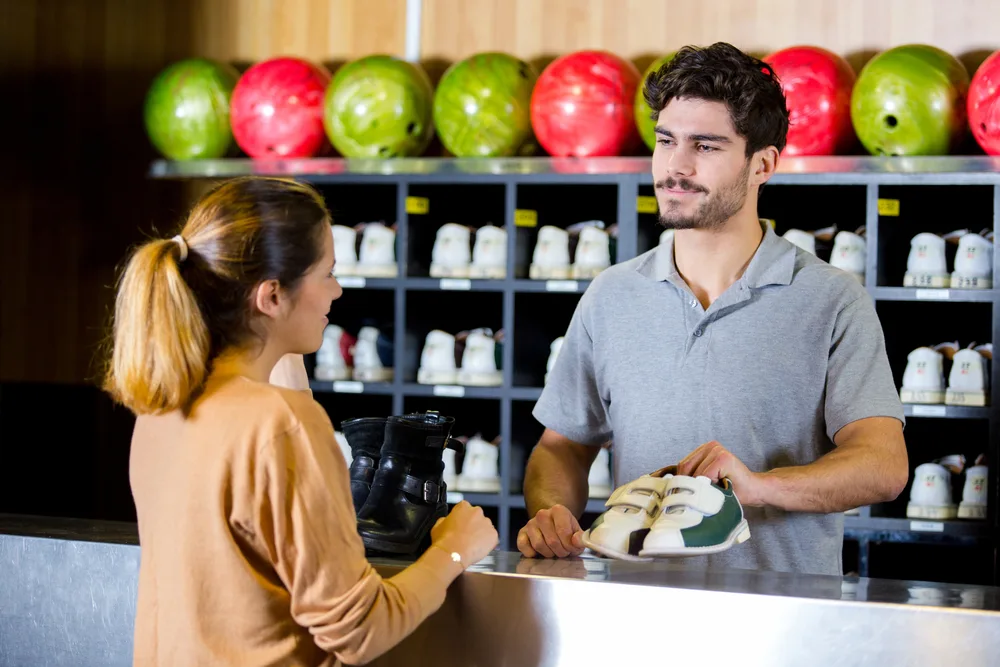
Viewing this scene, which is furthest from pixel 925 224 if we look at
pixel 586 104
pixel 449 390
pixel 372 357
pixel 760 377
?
pixel 760 377

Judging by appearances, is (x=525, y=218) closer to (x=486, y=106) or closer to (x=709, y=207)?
(x=486, y=106)

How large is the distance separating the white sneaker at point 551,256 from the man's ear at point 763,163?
5.32ft

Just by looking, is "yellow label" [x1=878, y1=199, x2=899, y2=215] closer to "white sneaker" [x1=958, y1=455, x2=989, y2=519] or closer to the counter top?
"white sneaker" [x1=958, y1=455, x2=989, y2=519]

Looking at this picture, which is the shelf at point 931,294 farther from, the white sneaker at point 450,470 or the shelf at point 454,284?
the white sneaker at point 450,470

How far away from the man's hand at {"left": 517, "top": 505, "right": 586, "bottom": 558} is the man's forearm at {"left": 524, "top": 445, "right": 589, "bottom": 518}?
1.12 ft

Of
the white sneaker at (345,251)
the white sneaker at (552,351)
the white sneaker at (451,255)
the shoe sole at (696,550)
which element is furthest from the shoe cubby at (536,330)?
the shoe sole at (696,550)

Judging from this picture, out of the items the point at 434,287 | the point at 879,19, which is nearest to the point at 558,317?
the point at 434,287

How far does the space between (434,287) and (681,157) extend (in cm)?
187

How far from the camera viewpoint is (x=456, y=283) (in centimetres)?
373

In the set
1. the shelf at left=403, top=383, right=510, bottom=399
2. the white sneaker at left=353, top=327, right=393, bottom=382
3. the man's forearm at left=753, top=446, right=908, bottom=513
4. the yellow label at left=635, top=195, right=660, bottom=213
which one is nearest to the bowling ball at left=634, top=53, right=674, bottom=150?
the yellow label at left=635, top=195, right=660, bottom=213

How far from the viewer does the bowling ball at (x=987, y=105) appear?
317cm

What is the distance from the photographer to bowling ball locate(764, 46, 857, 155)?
3.39 metres

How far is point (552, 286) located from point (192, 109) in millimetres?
1448

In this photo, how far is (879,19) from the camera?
3.86 metres
